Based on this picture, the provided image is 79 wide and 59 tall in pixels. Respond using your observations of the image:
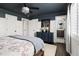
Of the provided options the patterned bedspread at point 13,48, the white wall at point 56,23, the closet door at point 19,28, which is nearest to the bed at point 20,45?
the patterned bedspread at point 13,48

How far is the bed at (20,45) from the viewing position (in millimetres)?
1294

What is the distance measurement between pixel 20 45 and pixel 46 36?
2.35 ft

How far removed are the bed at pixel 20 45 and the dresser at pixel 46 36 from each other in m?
0.09

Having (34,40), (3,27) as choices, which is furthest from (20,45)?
(3,27)

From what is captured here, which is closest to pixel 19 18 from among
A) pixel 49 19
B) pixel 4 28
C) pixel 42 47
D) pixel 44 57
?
pixel 4 28

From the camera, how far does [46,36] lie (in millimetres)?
1990

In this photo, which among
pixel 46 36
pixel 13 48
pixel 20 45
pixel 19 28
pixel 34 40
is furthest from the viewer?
pixel 46 36

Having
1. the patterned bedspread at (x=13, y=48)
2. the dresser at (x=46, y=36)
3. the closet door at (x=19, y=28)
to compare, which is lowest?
the patterned bedspread at (x=13, y=48)

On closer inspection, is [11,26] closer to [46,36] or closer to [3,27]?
Answer: [3,27]

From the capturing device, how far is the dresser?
1833 millimetres

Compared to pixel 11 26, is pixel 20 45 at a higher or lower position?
lower

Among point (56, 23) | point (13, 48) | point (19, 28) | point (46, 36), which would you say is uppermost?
point (56, 23)

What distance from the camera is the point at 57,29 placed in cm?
188

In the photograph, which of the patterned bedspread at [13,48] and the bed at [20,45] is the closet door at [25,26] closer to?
the bed at [20,45]
